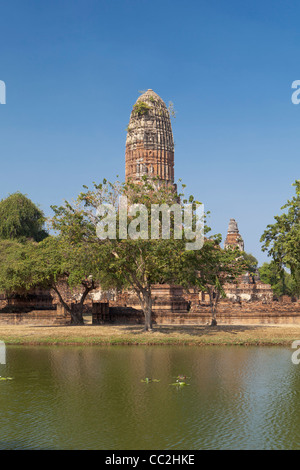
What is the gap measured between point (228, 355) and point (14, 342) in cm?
986

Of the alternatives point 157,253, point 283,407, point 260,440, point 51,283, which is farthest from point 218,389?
point 51,283

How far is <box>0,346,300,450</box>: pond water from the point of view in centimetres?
898

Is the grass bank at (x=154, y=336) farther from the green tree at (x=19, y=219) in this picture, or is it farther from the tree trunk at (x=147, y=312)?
the green tree at (x=19, y=219)

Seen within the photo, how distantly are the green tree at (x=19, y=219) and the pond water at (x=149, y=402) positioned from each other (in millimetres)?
33522

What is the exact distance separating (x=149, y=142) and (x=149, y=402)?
6087 cm

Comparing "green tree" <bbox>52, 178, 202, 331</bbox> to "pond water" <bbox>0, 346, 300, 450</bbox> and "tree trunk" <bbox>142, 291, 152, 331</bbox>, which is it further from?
"pond water" <bbox>0, 346, 300, 450</bbox>

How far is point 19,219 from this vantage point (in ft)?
167

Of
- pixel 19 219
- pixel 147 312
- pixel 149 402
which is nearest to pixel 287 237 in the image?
pixel 147 312

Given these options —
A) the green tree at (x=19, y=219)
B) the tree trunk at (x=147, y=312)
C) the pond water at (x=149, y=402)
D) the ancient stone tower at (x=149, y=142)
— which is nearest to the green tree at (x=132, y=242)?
the tree trunk at (x=147, y=312)

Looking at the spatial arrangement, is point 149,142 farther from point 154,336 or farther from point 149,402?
point 149,402

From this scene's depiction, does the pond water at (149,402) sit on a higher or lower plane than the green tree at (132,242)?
lower

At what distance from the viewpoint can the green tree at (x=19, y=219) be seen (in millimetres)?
50562

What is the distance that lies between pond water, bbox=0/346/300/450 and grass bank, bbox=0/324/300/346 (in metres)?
3.63
